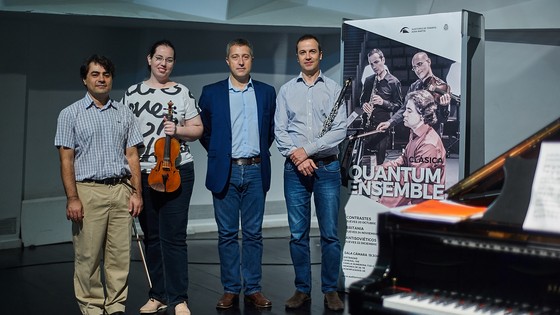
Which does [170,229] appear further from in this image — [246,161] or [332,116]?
[332,116]

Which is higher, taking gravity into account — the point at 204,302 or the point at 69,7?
the point at 69,7

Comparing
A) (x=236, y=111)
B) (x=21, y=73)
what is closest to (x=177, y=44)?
(x=21, y=73)

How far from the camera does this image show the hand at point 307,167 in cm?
470

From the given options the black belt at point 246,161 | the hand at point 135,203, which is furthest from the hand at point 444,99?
the hand at point 135,203

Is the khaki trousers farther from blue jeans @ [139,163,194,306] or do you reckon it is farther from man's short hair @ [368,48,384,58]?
man's short hair @ [368,48,384,58]

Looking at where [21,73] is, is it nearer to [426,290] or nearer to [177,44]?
[177,44]

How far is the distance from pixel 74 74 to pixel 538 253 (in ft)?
18.1

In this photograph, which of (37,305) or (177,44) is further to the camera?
(177,44)

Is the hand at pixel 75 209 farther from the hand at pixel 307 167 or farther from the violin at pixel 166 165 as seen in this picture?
the hand at pixel 307 167

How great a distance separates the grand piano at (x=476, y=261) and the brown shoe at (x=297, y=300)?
1990mm

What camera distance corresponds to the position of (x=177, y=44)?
24.9 feet

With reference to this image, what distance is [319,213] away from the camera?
4.88 metres

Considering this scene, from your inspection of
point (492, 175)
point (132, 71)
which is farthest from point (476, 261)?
point (132, 71)

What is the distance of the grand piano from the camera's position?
8.59ft
